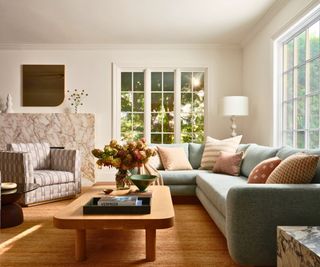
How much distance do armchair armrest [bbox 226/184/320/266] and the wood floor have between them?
307 mm

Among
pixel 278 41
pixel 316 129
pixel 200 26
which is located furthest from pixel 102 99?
pixel 316 129

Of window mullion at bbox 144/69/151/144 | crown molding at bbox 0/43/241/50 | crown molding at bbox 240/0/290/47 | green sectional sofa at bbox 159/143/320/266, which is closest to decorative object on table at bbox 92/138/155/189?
green sectional sofa at bbox 159/143/320/266

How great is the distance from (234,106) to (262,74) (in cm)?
64

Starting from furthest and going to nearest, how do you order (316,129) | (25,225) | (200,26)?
(200,26), (316,129), (25,225)

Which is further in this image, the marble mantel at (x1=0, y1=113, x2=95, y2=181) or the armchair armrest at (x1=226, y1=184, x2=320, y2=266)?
the marble mantel at (x1=0, y1=113, x2=95, y2=181)

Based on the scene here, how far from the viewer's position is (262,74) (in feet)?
16.6

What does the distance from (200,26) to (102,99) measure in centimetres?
227

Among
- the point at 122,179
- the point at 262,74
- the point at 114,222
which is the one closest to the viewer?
the point at 114,222

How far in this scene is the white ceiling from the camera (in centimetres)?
426

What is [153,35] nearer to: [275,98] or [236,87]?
[236,87]

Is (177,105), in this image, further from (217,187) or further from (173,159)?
(217,187)

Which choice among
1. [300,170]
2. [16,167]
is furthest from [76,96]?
[300,170]

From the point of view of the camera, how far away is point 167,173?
426cm

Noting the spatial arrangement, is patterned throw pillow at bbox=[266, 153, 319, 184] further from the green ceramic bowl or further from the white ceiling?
the white ceiling
